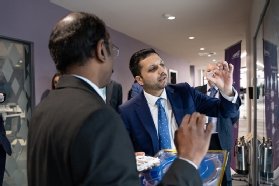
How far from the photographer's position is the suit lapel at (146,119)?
1.51 m

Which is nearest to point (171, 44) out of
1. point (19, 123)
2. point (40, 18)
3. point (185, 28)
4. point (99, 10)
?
point (185, 28)

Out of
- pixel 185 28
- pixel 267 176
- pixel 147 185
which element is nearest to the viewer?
pixel 147 185

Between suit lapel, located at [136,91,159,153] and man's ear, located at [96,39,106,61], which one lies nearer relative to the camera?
man's ear, located at [96,39,106,61]

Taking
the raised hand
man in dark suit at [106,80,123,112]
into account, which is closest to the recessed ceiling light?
man in dark suit at [106,80,123,112]

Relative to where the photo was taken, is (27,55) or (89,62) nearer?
(89,62)

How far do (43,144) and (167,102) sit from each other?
1.03 meters

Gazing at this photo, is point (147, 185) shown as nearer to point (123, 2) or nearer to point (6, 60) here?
point (6, 60)

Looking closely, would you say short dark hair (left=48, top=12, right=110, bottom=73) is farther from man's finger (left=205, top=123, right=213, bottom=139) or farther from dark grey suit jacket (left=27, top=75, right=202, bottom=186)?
man's finger (left=205, top=123, right=213, bottom=139)

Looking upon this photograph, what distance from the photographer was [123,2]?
4023 mm

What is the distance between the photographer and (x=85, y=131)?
63 cm

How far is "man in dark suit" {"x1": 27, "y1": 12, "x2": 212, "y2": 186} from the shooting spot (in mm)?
630

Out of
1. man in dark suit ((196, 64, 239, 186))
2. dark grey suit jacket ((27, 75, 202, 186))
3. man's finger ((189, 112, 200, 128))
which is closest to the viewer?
dark grey suit jacket ((27, 75, 202, 186))

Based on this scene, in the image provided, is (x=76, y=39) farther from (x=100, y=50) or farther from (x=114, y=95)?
(x=114, y=95)

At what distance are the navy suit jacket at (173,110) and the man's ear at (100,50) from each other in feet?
2.68
